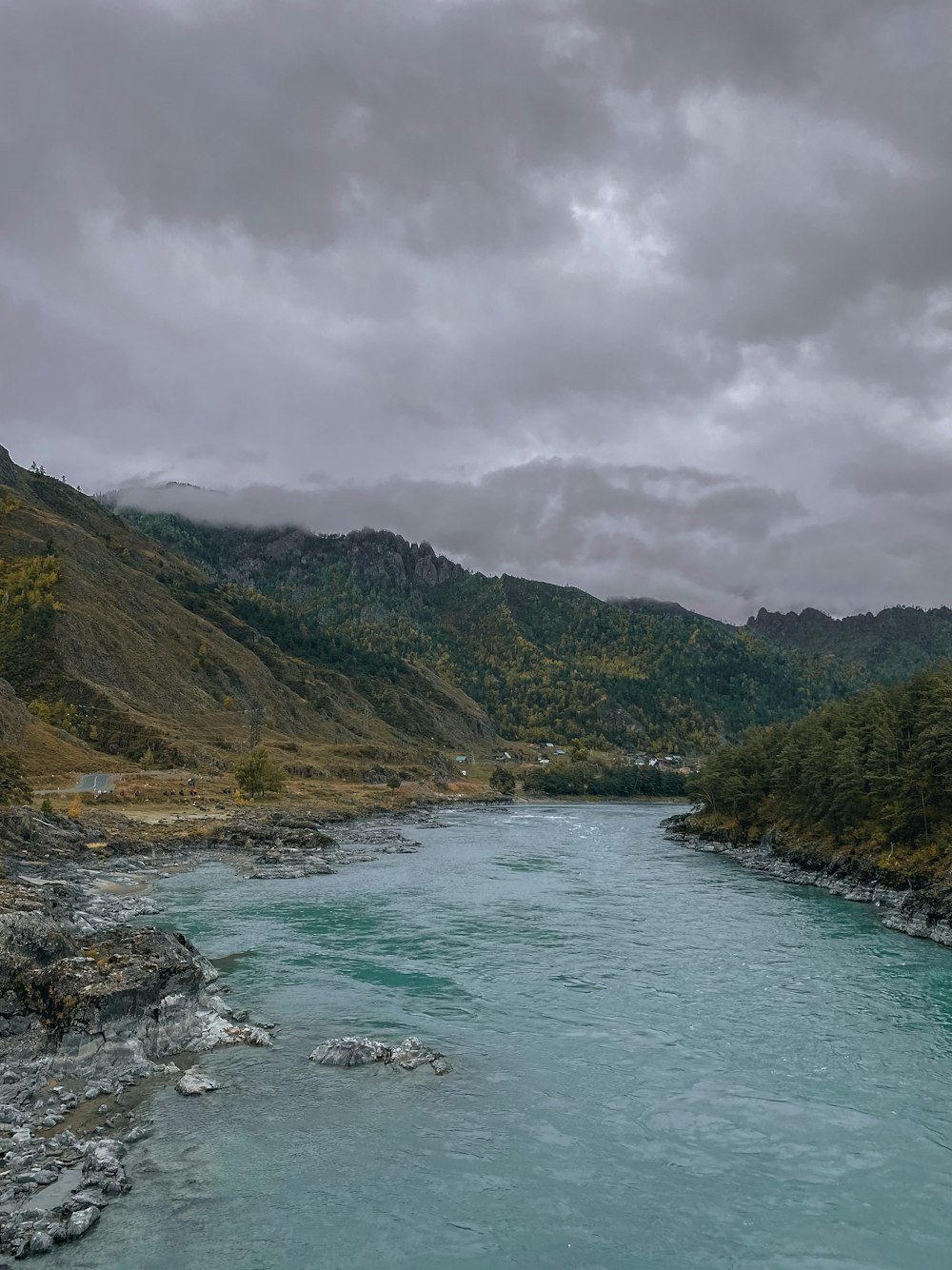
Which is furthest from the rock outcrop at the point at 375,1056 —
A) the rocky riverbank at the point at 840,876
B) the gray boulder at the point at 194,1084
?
the rocky riverbank at the point at 840,876

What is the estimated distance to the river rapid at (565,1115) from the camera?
17172mm

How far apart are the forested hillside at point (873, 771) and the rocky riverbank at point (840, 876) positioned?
2.76 meters

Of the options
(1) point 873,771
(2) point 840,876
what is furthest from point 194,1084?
(1) point 873,771

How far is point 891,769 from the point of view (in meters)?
72.8

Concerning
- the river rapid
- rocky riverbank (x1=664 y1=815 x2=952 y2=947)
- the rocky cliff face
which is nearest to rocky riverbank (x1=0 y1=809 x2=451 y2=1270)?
the rocky cliff face

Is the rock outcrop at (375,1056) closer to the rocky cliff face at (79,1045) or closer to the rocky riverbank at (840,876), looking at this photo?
the rocky cliff face at (79,1045)

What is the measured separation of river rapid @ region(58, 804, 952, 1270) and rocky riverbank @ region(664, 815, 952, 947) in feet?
18.0

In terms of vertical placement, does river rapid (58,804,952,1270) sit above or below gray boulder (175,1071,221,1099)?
above

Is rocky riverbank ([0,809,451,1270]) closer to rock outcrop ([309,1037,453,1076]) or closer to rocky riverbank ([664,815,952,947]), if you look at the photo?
rock outcrop ([309,1037,453,1076])

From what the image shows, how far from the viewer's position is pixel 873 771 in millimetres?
73188

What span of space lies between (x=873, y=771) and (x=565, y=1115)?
60.5 m

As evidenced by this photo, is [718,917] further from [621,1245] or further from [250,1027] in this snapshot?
[621,1245]

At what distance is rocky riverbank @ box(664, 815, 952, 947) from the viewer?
5300 cm

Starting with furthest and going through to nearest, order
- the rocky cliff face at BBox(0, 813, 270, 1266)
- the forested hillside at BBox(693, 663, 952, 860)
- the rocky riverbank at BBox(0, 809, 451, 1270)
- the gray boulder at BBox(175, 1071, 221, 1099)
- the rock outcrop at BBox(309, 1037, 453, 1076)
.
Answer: the forested hillside at BBox(693, 663, 952, 860) → the rock outcrop at BBox(309, 1037, 453, 1076) → the gray boulder at BBox(175, 1071, 221, 1099) → the rocky riverbank at BBox(0, 809, 451, 1270) → the rocky cliff face at BBox(0, 813, 270, 1266)
